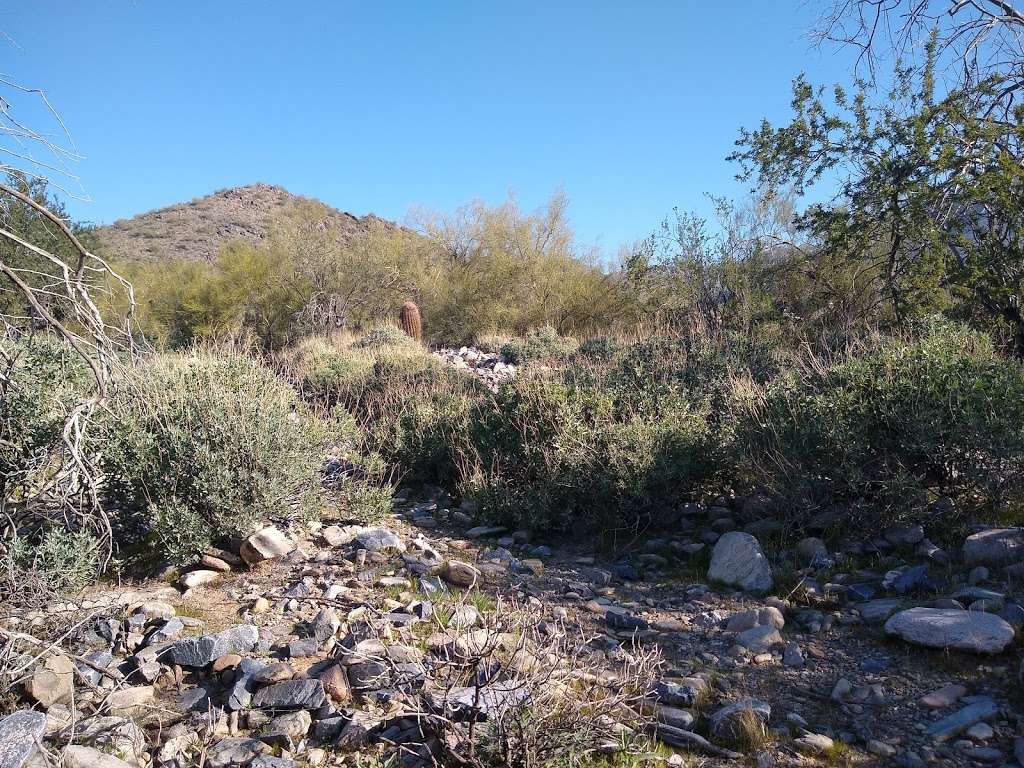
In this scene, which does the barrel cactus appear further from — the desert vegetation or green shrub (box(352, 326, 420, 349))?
the desert vegetation

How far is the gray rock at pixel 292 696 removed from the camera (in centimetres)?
335

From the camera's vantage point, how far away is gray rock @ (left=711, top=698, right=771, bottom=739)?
10.5ft

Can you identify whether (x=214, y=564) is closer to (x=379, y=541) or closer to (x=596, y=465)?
(x=379, y=541)

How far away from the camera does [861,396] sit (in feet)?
18.9

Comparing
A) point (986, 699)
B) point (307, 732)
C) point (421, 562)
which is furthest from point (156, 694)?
point (986, 699)

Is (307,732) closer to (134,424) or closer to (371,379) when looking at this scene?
(134,424)

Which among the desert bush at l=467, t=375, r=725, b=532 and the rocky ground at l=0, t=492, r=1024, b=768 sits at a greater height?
the desert bush at l=467, t=375, r=725, b=532

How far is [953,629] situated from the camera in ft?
12.5

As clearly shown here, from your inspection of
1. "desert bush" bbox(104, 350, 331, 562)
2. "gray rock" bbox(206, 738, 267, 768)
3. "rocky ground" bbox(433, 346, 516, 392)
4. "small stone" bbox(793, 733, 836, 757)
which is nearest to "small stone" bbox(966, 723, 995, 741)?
"small stone" bbox(793, 733, 836, 757)

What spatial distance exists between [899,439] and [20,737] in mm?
5439

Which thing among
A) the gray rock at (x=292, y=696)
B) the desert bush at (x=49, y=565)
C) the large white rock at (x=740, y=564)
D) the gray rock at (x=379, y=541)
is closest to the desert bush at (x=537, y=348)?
the gray rock at (x=379, y=541)

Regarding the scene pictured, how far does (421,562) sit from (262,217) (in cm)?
4650

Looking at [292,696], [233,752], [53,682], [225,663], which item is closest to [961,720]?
[292,696]

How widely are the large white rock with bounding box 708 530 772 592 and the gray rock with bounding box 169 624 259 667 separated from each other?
10.3ft
